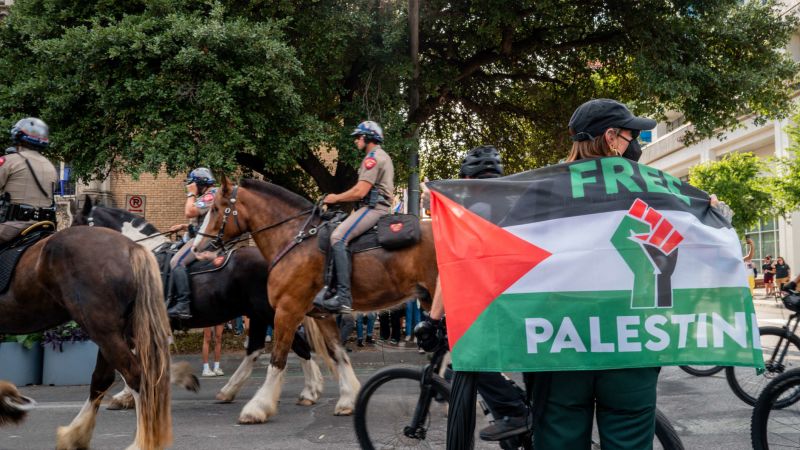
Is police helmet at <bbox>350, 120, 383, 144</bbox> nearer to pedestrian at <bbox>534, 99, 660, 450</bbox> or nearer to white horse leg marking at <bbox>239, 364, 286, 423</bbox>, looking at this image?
white horse leg marking at <bbox>239, 364, 286, 423</bbox>

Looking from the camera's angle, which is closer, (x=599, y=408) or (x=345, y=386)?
(x=599, y=408)

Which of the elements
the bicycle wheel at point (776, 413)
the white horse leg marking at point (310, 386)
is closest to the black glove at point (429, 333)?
the bicycle wheel at point (776, 413)

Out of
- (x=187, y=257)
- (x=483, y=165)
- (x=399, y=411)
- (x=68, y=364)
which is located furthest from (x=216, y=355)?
(x=483, y=165)

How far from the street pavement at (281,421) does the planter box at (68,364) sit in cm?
44

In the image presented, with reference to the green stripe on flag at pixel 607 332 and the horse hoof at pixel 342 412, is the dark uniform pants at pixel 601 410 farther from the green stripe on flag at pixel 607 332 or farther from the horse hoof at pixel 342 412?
the horse hoof at pixel 342 412

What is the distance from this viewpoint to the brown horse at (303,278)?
7.31 metres

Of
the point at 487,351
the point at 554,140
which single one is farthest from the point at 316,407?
the point at 554,140

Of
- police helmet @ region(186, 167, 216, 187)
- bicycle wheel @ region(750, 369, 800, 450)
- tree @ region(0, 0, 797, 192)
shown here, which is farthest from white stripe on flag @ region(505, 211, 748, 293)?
tree @ region(0, 0, 797, 192)

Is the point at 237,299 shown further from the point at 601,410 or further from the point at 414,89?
the point at 414,89

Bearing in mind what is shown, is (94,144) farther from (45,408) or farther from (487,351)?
(487,351)

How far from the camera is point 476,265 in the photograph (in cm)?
286

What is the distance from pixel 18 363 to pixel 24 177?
17.4 feet

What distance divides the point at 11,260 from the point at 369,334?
9.07 meters

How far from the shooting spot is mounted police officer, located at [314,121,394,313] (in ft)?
23.6
